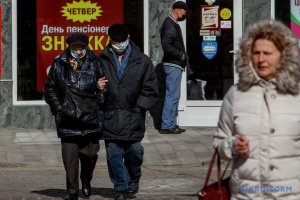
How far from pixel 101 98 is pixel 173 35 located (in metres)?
4.65

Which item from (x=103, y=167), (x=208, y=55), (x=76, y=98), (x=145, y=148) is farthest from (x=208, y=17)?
(x=76, y=98)

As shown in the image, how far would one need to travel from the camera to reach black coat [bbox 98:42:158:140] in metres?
7.23

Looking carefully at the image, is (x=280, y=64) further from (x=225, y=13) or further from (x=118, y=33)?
(x=225, y=13)

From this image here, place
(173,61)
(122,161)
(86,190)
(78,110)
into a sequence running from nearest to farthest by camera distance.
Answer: (78,110) → (122,161) → (86,190) → (173,61)

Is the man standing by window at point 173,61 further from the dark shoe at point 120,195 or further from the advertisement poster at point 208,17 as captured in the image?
the dark shoe at point 120,195

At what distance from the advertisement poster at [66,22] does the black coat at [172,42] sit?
3.86ft

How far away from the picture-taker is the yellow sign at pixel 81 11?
12492 mm

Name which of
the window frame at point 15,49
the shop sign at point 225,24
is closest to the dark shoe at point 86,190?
the window frame at point 15,49

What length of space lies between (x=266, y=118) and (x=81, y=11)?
9.03 metres

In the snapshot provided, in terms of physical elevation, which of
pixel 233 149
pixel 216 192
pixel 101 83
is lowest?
pixel 216 192

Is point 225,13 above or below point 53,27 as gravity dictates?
above

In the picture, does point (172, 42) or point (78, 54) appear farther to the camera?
point (172, 42)

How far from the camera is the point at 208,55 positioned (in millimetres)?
12523

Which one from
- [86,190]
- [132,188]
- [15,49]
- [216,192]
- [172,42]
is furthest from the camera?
[15,49]
